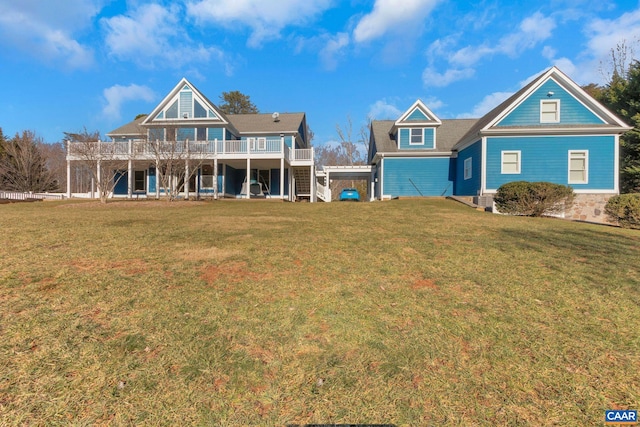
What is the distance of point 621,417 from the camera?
6.82 ft

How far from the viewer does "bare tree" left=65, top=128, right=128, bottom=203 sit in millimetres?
16316

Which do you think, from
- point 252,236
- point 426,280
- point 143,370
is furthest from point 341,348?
point 252,236

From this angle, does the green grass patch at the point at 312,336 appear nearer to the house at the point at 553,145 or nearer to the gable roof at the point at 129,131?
the house at the point at 553,145

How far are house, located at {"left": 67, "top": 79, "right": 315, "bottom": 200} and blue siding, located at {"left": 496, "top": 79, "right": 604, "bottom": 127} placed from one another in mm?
11916

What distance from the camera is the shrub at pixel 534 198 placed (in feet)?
41.1

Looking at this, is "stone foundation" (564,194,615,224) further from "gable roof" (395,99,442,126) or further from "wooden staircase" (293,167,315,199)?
"wooden staircase" (293,167,315,199)

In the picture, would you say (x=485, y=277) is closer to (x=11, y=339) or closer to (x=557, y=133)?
(x=11, y=339)

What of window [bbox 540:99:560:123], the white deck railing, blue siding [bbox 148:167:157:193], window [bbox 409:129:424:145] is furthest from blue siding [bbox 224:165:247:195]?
window [bbox 540:99:560:123]

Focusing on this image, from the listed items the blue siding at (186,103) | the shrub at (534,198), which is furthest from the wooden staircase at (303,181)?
the shrub at (534,198)

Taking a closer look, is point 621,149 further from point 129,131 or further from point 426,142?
point 129,131

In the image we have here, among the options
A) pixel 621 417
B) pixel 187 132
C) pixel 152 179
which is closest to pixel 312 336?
pixel 621 417

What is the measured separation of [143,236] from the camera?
6.54 metres

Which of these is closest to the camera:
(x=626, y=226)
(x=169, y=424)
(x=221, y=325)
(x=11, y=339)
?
(x=169, y=424)

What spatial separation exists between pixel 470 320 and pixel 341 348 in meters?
1.47
